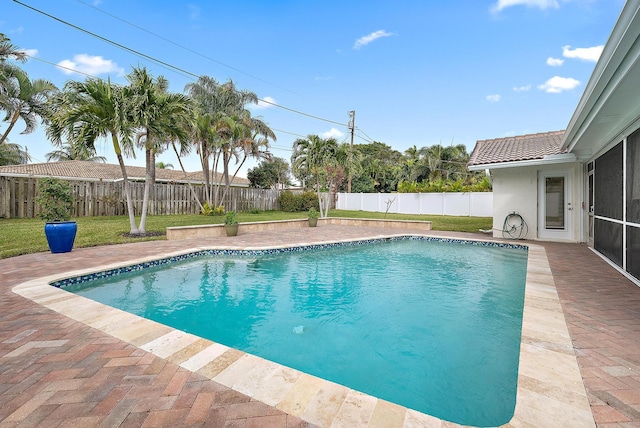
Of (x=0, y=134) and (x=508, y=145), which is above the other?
(x=0, y=134)

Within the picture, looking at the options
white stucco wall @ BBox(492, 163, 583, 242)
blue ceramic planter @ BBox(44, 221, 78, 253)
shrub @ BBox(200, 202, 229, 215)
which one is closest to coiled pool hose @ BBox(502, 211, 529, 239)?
white stucco wall @ BBox(492, 163, 583, 242)

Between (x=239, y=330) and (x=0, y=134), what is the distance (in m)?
20.3

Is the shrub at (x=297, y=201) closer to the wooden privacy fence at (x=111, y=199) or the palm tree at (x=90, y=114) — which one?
the wooden privacy fence at (x=111, y=199)

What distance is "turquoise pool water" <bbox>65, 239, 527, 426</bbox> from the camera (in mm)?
2865

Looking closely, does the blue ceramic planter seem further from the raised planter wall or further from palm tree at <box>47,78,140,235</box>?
palm tree at <box>47,78,140,235</box>

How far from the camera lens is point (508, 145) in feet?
39.0

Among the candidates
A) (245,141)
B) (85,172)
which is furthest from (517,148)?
(85,172)

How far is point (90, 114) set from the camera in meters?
8.80

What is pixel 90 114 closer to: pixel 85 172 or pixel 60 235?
pixel 60 235

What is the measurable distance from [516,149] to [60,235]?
14.0m

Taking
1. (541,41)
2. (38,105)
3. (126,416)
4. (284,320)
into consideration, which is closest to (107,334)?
(126,416)

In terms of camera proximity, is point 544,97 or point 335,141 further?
point 544,97

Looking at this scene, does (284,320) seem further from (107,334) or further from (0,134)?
(0,134)

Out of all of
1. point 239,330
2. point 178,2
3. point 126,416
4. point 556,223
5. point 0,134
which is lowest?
point 239,330
